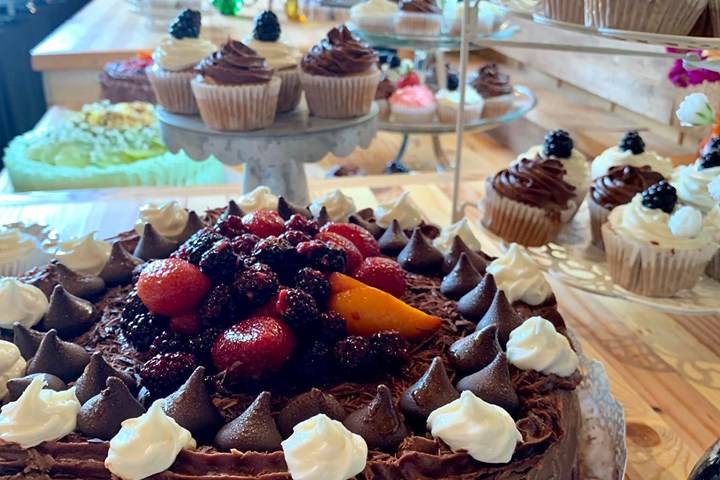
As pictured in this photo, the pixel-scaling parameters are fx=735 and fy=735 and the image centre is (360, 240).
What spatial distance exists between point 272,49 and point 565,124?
6.37ft

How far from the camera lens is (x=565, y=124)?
12.1ft

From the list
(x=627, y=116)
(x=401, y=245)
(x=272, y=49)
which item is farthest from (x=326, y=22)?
(x=401, y=245)

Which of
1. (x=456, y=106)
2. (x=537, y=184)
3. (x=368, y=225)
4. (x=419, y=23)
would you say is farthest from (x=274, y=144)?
(x=456, y=106)

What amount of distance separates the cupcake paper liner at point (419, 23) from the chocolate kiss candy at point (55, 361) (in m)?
2.50

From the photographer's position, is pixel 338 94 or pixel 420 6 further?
pixel 420 6

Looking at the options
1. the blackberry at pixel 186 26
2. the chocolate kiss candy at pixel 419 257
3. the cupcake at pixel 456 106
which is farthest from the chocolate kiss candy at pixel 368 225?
the cupcake at pixel 456 106

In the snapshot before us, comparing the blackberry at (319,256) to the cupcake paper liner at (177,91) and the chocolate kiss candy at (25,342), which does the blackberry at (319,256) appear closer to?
the chocolate kiss candy at (25,342)

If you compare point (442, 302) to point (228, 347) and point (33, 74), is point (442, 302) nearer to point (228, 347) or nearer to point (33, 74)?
point (228, 347)

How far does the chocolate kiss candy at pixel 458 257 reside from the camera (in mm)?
1470

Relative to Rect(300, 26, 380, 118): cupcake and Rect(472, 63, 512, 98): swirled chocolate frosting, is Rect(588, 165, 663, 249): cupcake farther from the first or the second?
→ Rect(472, 63, 512, 98): swirled chocolate frosting

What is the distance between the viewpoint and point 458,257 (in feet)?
4.84

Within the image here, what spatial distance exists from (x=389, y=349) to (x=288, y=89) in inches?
51.5

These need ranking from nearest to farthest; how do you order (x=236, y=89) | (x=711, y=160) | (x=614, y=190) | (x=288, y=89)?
1. (x=711, y=160)
2. (x=614, y=190)
3. (x=236, y=89)
4. (x=288, y=89)

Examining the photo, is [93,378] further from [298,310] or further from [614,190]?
[614,190]
